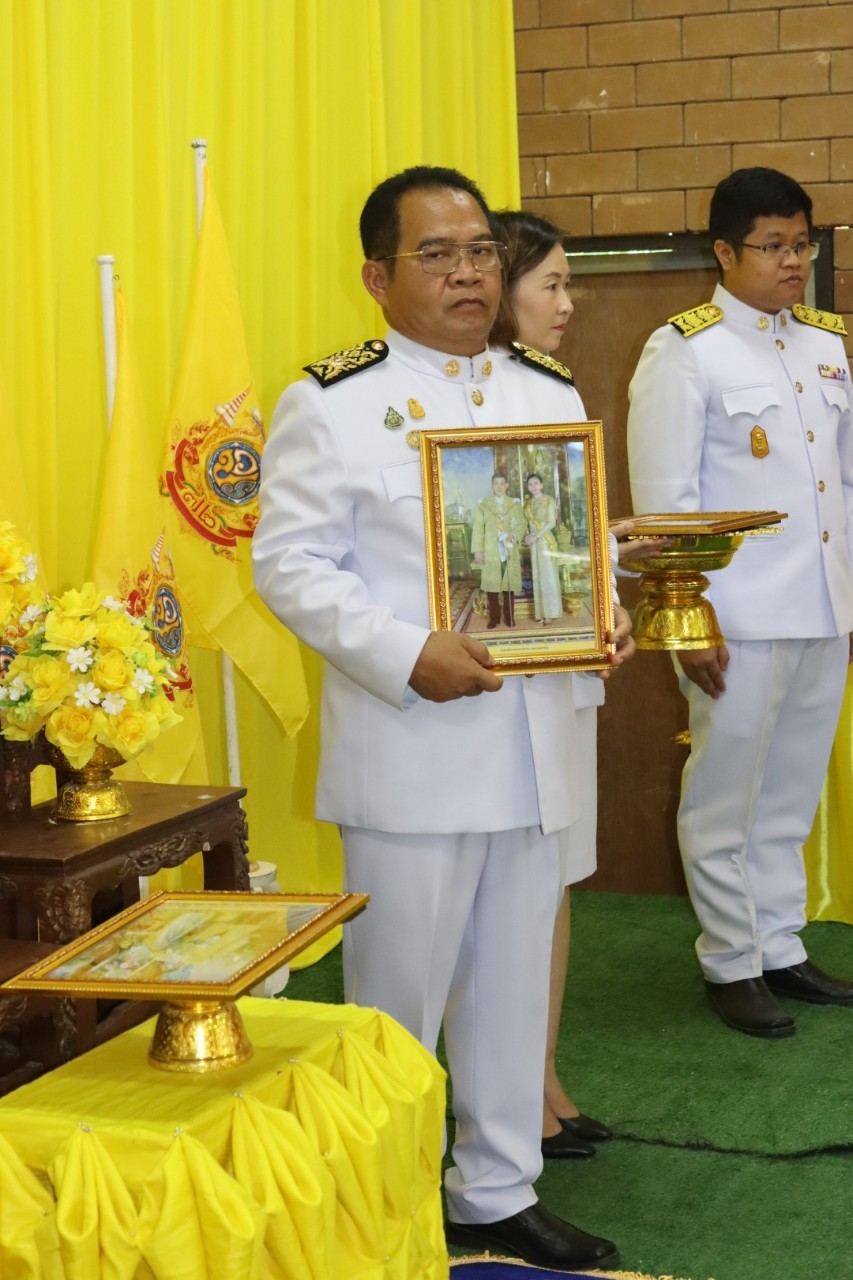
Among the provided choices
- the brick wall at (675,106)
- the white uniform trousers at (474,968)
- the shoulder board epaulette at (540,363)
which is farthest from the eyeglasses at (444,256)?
the brick wall at (675,106)

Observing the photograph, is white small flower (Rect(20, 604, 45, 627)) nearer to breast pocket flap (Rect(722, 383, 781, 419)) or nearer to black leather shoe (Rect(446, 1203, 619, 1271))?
black leather shoe (Rect(446, 1203, 619, 1271))

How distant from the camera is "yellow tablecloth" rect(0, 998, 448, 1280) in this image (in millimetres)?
1452

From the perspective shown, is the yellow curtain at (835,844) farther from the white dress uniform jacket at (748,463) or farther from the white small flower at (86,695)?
the white small flower at (86,695)

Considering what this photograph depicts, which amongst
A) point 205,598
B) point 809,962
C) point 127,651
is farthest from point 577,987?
point 127,651

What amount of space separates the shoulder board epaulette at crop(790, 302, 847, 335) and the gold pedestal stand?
36.8 inches

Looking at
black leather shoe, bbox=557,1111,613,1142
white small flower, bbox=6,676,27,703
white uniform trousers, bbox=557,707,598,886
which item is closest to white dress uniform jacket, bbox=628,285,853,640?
white uniform trousers, bbox=557,707,598,886

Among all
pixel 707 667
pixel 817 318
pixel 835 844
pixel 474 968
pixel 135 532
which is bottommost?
pixel 835 844

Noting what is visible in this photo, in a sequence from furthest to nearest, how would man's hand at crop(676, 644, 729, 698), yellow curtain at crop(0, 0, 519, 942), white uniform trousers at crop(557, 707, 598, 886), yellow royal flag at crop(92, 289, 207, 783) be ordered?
man's hand at crop(676, 644, 729, 698) → yellow royal flag at crop(92, 289, 207, 783) → yellow curtain at crop(0, 0, 519, 942) → white uniform trousers at crop(557, 707, 598, 886)

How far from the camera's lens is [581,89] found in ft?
14.7

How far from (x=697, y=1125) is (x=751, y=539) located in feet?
4.01

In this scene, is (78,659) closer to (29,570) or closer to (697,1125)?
(29,570)

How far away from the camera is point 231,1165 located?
1534 millimetres

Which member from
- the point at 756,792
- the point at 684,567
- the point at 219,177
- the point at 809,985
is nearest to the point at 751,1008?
the point at 809,985

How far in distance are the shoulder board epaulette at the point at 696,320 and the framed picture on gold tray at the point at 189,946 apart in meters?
1.95
